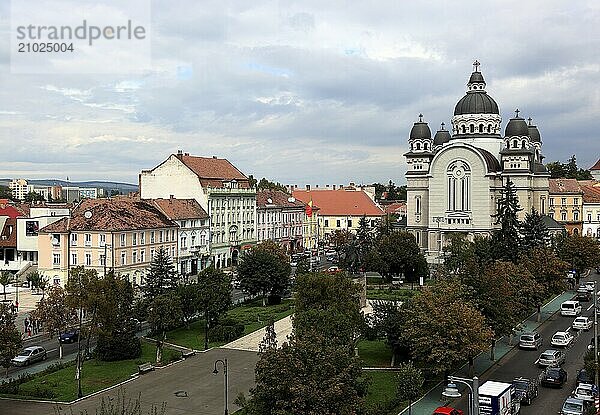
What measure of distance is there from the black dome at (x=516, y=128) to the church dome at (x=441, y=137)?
14.3m

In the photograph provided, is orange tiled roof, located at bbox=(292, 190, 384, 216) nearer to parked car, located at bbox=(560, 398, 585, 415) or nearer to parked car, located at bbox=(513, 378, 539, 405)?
parked car, located at bbox=(513, 378, 539, 405)

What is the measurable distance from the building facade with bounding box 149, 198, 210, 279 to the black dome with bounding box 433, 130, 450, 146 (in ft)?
133

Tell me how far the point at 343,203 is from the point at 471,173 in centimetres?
4064

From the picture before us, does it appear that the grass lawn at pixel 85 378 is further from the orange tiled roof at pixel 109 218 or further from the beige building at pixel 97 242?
the orange tiled roof at pixel 109 218

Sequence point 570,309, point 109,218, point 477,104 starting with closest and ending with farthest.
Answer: point 570,309, point 109,218, point 477,104

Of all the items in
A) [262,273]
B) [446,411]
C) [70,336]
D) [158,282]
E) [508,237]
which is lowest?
[446,411]

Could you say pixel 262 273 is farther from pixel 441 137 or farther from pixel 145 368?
pixel 441 137

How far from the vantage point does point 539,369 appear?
117ft

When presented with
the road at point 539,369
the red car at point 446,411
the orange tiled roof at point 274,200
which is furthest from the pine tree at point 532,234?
the orange tiled roof at point 274,200

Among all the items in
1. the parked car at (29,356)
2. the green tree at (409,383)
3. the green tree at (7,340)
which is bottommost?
the parked car at (29,356)

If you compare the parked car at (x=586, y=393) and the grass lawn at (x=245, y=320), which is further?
the grass lawn at (x=245, y=320)

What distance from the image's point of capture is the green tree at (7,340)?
32.3 m

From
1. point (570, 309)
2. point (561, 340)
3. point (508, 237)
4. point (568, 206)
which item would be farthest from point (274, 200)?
point (561, 340)

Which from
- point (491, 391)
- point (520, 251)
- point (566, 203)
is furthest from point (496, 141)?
point (491, 391)
